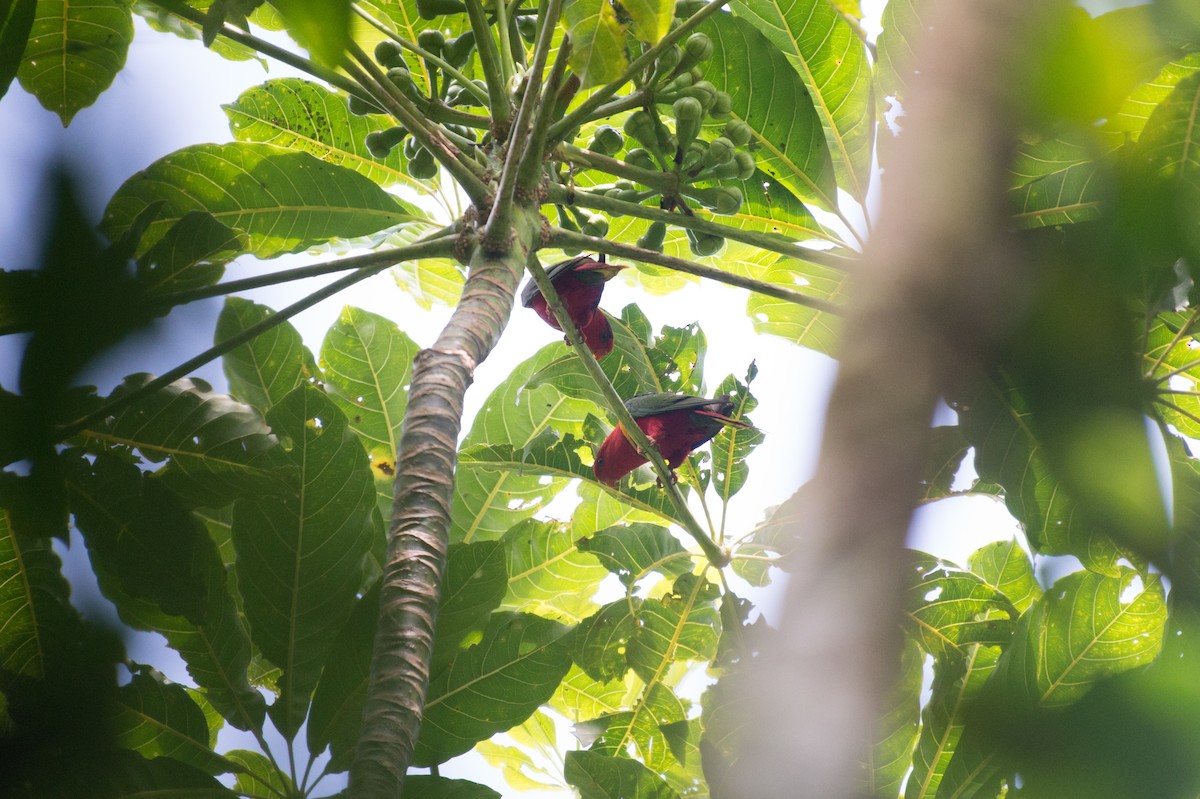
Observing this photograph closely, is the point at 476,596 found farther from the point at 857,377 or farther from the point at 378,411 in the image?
the point at 857,377

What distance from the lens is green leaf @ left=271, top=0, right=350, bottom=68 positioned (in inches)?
31.6

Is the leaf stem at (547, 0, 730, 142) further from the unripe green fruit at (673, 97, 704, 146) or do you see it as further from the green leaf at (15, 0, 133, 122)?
the green leaf at (15, 0, 133, 122)

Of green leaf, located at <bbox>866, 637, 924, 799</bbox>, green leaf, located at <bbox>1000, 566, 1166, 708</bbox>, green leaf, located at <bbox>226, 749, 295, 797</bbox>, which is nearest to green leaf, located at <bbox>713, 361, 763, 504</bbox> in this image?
green leaf, located at <bbox>866, 637, 924, 799</bbox>

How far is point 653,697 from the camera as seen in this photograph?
2.91m

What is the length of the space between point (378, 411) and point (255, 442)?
1109 millimetres

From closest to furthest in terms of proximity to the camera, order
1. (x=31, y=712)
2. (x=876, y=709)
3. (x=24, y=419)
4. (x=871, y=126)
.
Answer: (x=876, y=709) → (x=24, y=419) → (x=31, y=712) → (x=871, y=126)

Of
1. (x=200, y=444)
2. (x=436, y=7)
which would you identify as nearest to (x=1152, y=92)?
(x=436, y=7)

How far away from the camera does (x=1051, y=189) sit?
239cm

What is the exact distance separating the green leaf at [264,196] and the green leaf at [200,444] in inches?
27.7

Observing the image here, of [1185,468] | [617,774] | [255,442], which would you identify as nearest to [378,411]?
[255,442]

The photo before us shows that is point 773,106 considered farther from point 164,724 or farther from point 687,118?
point 164,724

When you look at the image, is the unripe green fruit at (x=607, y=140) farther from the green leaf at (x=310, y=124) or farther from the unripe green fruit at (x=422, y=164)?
the green leaf at (x=310, y=124)

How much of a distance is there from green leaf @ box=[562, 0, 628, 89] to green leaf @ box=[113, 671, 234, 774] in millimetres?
1523

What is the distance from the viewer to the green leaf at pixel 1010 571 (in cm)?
301
